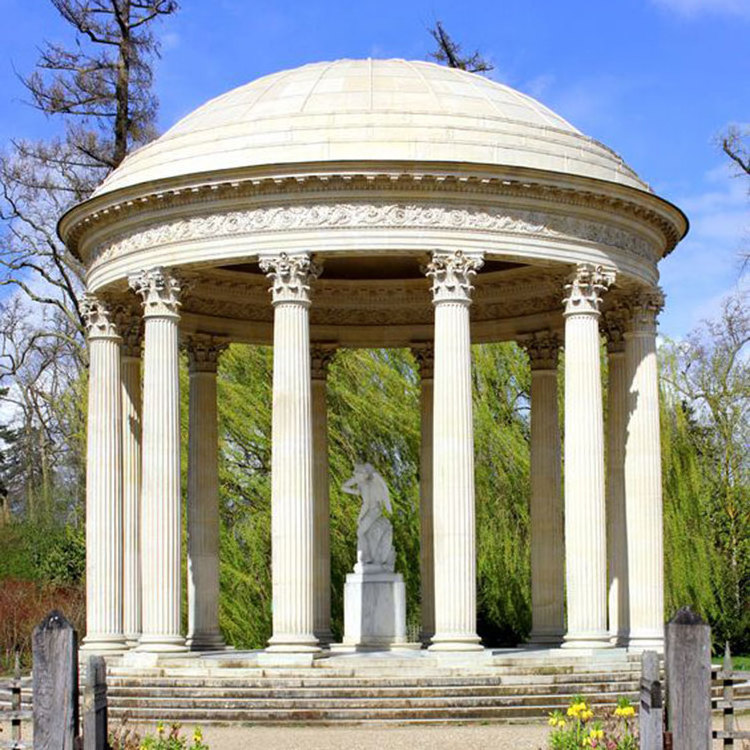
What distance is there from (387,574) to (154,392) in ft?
42.1

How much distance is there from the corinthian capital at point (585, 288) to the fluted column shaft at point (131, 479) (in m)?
17.7

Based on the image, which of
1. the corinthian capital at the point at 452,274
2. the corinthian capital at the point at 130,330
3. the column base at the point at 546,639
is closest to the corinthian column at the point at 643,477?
the column base at the point at 546,639

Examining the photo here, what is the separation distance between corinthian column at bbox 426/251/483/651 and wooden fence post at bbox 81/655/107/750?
85.1 feet

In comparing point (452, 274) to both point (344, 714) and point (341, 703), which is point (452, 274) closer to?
point (341, 703)

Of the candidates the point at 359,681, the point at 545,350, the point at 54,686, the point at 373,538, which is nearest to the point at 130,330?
the point at 373,538

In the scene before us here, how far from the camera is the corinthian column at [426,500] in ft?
220

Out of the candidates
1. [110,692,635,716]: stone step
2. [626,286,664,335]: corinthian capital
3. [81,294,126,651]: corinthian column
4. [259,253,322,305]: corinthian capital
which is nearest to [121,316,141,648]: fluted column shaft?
[81,294,126,651]: corinthian column

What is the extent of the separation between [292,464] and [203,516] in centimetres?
1407

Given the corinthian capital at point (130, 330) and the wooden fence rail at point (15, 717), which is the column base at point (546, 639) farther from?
the wooden fence rail at point (15, 717)

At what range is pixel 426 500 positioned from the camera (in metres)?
67.7

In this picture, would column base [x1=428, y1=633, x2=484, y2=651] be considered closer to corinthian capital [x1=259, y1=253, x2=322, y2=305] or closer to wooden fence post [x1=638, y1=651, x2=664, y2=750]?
corinthian capital [x1=259, y1=253, x2=322, y2=305]

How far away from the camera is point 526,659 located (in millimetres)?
51844

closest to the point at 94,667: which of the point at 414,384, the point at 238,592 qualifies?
the point at 238,592

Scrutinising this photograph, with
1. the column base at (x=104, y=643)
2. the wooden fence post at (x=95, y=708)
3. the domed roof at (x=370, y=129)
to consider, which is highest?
the domed roof at (x=370, y=129)
